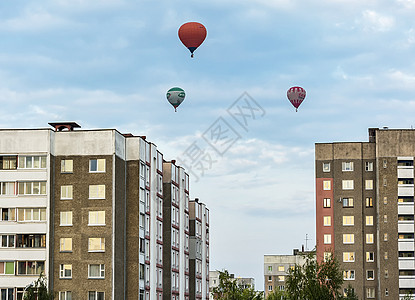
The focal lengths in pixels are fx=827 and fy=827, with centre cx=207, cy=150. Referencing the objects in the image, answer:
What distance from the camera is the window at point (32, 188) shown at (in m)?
92.5

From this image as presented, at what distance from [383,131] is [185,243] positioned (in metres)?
38.9

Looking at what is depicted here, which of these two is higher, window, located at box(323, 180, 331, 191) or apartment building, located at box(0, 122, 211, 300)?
window, located at box(323, 180, 331, 191)

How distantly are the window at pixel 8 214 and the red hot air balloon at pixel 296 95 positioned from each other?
37408 millimetres

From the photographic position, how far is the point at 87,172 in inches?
3637

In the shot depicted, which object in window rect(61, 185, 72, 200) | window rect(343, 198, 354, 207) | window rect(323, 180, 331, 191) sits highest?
window rect(323, 180, 331, 191)

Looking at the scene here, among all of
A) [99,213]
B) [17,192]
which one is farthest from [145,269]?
[17,192]

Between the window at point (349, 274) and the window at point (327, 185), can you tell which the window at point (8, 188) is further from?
the window at point (349, 274)

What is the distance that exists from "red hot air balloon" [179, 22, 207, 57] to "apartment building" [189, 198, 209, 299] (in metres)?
49.1

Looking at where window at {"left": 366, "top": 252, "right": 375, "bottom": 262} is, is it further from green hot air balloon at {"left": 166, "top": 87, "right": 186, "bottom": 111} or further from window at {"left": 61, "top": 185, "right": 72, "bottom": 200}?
window at {"left": 61, "top": 185, "right": 72, "bottom": 200}

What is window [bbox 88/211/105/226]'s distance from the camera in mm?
91562

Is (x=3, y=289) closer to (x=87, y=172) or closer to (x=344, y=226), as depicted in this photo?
(x=87, y=172)

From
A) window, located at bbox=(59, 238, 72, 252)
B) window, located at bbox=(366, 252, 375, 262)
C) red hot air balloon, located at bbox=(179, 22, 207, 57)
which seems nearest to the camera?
red hot air balloon, located at bbox=(179, 22, 207, 57)

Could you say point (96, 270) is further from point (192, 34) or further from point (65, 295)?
point (192, 34)

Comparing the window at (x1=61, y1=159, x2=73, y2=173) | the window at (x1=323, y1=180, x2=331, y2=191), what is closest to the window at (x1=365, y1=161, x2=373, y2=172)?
the window at (x1=323, y1=180, x2=331, y2=191)
